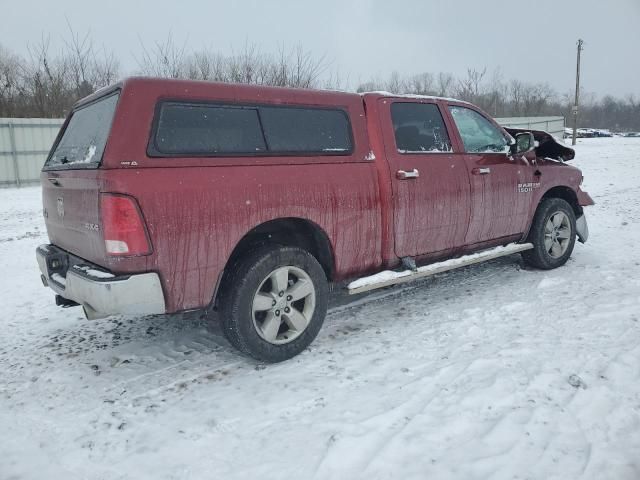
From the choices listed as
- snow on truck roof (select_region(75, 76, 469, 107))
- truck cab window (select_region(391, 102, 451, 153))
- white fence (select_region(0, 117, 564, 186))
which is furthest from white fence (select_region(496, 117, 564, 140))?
snow on truck roof (select_region(75, 76, 469, 107))

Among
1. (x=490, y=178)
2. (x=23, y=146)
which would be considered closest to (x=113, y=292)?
(x=490, y=178)

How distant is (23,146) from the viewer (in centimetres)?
1594

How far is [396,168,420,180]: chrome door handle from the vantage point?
380 cm

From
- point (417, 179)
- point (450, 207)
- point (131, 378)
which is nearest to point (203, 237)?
point (131, 378)

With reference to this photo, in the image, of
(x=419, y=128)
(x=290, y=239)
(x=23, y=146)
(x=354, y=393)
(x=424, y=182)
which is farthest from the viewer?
(x=23, y=146)

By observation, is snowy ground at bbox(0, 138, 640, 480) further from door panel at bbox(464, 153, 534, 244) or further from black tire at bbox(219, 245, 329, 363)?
door panel at bbox(464, 153, 534, 244)

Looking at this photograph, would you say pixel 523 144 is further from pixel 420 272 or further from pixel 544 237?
pixel 420 272

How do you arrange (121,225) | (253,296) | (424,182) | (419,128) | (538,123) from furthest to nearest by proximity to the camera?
(538,123)
(419,128)
(424,182)
(253,296)
(121,225)

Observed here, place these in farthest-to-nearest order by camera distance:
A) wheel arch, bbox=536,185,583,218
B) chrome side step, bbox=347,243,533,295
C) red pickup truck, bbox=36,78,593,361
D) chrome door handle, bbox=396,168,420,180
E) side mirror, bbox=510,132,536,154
A: 1. wheel arch, bbox=536,185,583,218
2. side mirror, bbox=510,132,536,154
3. chrome door handle, bbox=396,168,420,180
4. chrome side step, bbox=347,243,533,295
5. red pickup truck, bbox=36,78,593,361

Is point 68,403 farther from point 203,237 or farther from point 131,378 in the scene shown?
point 203,237

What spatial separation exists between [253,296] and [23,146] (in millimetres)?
16296

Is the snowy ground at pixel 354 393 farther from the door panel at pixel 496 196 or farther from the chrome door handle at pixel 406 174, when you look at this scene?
the chrome door handle at pixel 406 174

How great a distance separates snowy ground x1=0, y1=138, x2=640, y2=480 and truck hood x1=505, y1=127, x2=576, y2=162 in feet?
5.74

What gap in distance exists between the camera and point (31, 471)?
2289 mm
